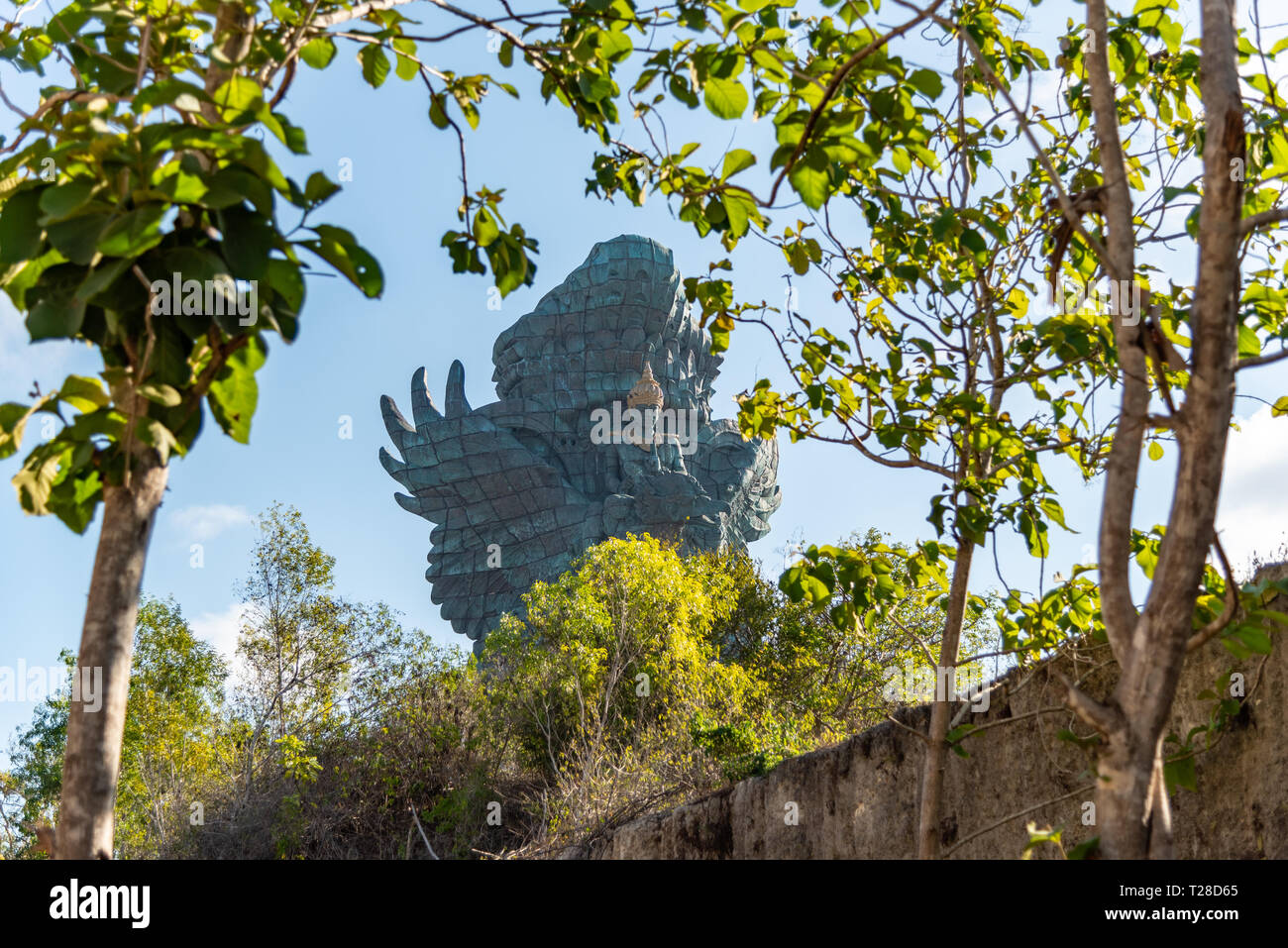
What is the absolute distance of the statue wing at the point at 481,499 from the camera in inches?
1056

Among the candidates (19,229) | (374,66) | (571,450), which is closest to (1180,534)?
(19,229)

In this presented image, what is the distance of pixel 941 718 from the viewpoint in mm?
4508

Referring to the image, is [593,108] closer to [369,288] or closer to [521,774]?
[369,288]

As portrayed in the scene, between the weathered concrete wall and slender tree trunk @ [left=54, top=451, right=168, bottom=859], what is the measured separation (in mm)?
2139

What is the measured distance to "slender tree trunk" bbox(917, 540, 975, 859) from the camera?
4.33 meters

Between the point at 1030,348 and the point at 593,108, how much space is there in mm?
2193

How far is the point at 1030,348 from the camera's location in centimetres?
463

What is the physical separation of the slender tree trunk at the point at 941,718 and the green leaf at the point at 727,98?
2287 mm

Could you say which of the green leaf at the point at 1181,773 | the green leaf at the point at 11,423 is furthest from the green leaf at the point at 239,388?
the green leaf at the point at 1181,773

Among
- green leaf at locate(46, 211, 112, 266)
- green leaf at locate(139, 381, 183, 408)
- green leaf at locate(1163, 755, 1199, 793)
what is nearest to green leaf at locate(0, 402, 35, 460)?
green leaf at locate(139, 381, 183, 408)

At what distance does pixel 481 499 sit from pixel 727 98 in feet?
80.7

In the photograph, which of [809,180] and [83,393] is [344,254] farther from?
[809,180]

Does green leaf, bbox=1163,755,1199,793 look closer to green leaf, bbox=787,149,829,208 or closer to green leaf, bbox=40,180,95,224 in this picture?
green leaf, bbox=787,149,829,208
